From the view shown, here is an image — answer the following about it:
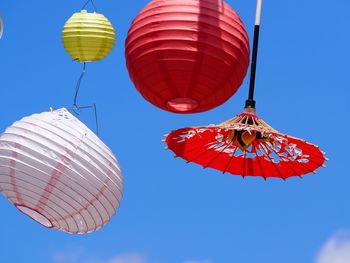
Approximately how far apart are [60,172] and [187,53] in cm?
134

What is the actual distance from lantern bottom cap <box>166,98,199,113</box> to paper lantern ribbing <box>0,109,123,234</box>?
0.81 metres

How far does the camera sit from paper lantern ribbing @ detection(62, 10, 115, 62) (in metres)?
9.53

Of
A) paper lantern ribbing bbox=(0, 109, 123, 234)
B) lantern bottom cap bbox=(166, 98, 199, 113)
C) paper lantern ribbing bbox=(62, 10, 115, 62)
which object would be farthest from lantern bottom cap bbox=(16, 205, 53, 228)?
paper lantern ribbing bbox=(62, 10, 115, 62)

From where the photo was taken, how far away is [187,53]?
21.9 feet

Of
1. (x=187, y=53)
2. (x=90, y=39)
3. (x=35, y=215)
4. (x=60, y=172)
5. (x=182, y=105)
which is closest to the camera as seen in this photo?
(x=187, y=53)

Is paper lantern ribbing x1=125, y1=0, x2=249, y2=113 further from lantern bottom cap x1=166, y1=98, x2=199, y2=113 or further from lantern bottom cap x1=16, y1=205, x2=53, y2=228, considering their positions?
lantern bottom cap x1=16, y1=205, x2=53, y2=228

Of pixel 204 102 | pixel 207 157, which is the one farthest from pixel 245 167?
pixel 204 102

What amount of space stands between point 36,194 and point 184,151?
129 centimetres

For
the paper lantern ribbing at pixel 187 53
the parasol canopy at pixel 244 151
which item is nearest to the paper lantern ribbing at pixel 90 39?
the parasol canopy at pixel 244 151

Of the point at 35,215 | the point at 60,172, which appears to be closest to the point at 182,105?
the point at 60,172

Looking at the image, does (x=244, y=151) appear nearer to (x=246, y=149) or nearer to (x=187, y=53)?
(x=246, y=149)

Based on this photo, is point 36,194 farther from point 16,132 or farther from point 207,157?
point 207,157

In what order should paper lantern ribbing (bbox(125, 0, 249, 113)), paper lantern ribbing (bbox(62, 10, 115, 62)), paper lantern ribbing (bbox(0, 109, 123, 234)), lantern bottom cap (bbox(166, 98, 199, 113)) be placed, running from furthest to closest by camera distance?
paper lantern ribbing (bbox(62, 10, 115, 62)) → paper lantern ribbing (bbox(0, 109, 123, 234)) → lantern bottom cap (bbox(166, 98, 199, 113)) → paper lantern ribbing (bbox(125, 0, 249, 113))

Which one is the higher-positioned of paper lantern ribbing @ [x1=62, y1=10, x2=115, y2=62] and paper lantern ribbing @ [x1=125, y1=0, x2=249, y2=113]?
paper lantern ribbing @ [x1=62, y1=10, x2=115, y2=62]
